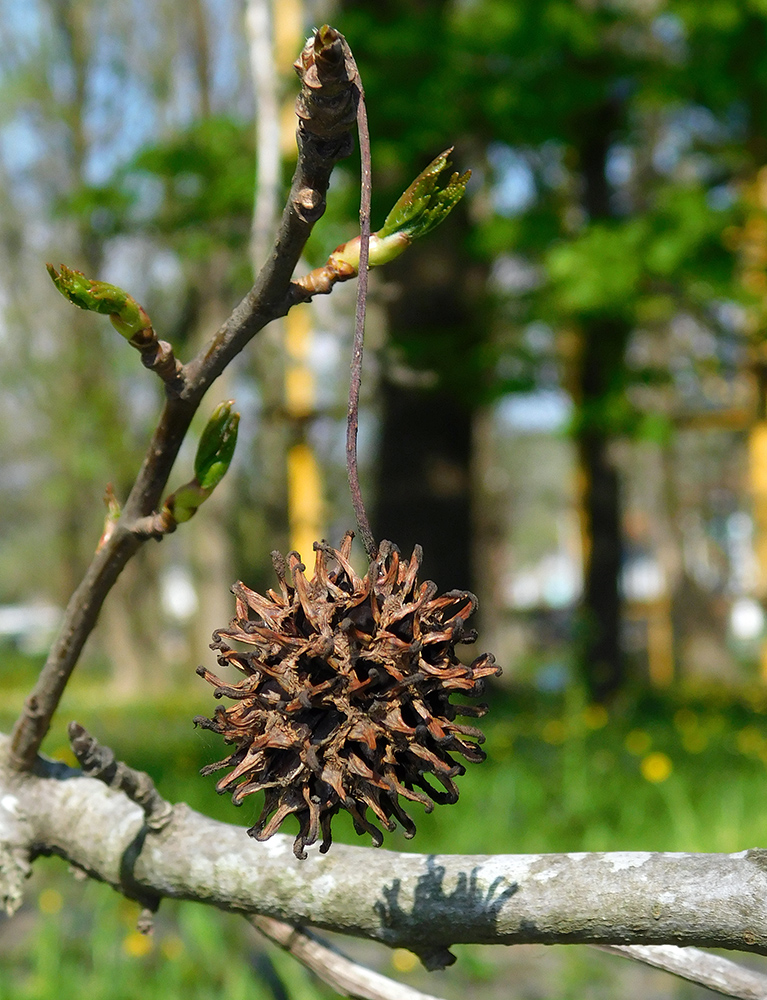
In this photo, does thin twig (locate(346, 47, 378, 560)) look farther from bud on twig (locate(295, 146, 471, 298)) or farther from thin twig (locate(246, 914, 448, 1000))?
thin twig (locate(246, 914, 448, 1000))

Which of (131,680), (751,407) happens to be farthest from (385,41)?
(131,680)

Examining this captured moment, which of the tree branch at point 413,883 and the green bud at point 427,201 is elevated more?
the green bud at point 427,201

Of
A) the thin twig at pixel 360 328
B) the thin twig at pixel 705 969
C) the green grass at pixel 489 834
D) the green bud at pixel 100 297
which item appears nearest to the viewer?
the thin twig at pixel 360 328

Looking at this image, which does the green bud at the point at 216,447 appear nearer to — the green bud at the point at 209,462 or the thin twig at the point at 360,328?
the green bud at the point at 209,462

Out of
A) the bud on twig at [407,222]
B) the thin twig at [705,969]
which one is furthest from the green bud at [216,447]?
the thin twig at [705,969]

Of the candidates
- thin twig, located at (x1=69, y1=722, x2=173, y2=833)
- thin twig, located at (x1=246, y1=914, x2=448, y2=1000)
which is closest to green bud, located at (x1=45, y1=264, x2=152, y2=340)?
thin twig, located at (x1=69, y1=722, x2=173, y2=833)

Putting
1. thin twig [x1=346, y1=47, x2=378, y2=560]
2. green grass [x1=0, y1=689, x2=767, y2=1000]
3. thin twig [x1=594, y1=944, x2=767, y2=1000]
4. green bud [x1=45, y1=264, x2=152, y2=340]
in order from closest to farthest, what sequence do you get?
1. thin twig [x1=346, y1=47, x2=378, y2=560]
2. green bud [x1=45, y1=264, x2=152, y2=340]
3. thin twig [x1=594, y1=944, x2=767, y2=1000]
4. green grass [x1=0, y1=689, x2=767, y2=1000]
